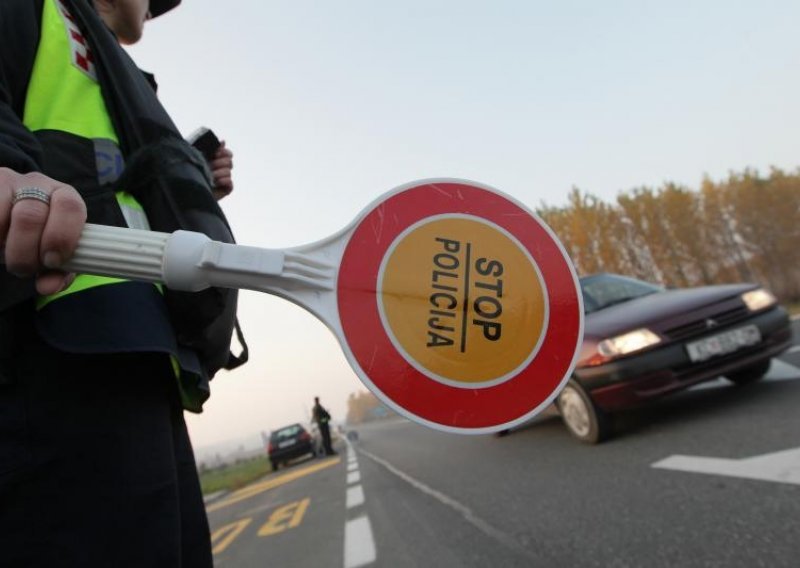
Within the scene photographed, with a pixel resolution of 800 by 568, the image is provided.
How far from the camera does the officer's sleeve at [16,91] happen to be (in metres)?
0.71

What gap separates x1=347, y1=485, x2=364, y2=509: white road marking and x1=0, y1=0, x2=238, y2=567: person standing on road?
11.0ft

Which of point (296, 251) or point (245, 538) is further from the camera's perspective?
point (245, 538)

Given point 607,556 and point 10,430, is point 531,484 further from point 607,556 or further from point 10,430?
point 10,430

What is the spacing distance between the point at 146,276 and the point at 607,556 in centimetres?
190

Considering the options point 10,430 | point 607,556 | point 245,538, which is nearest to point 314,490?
point 245,538

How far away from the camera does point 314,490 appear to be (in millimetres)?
5859

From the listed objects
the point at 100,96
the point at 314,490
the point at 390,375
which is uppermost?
the point at 100,96

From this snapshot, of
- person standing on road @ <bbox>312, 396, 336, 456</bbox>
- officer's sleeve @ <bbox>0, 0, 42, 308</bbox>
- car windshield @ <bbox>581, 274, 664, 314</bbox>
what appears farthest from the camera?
person standing on road @ <bbox>312, 396, 336, 456</bbox>

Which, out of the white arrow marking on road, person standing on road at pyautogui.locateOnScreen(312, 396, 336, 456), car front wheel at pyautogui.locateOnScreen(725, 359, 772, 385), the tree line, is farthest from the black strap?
the tree line

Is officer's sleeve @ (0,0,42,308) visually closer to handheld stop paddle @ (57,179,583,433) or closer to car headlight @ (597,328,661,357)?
handheld stop paddle @ (57,179,583,433)

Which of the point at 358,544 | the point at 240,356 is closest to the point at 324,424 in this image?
the point at 358,544

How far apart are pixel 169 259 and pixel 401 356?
1.19ft

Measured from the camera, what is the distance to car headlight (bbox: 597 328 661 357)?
132 inches

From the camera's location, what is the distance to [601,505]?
2.34m
